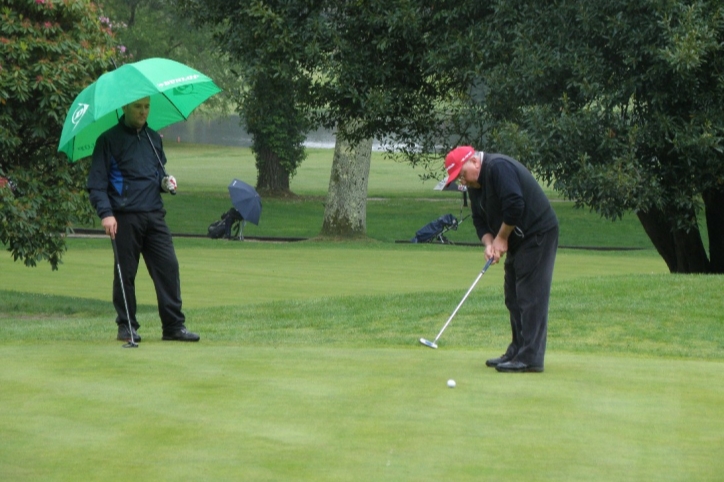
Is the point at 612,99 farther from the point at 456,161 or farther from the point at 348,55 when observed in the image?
the point at 456,161

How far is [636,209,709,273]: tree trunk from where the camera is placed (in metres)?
17.3

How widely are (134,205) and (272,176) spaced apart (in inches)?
1472

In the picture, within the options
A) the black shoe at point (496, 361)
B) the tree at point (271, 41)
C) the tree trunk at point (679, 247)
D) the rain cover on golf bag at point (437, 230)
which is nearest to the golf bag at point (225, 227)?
the rain cover on golf bag at point (437, 230)

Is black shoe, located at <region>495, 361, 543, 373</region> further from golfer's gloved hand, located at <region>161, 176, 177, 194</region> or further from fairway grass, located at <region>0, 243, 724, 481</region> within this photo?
golfer's gloved hand, located at <region>161, 176, 177, 194</region>

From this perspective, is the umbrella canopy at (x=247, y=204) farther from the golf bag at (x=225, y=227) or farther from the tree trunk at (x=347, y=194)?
the tree trunk at (x=347, y=194)

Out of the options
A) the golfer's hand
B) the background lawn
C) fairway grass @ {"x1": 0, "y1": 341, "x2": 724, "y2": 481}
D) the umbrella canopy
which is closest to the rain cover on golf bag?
the umbrella canopy

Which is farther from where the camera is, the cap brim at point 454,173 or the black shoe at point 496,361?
the black shoe at point 496,361

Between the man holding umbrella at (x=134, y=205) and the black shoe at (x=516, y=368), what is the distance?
118 inches

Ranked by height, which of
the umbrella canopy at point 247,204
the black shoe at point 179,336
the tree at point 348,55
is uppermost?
the tree at point 348,55

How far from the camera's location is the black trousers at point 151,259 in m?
9.23

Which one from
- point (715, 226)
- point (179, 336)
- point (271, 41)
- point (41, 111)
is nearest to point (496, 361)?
point (179, 336)

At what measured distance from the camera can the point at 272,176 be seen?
46438 mm

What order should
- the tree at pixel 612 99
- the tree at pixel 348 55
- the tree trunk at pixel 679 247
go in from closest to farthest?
the tree at pixel 612 99
the tree at pixel 348 55
the tree trunk at pixel 679 247

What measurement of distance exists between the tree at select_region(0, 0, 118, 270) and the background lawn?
1198mm
